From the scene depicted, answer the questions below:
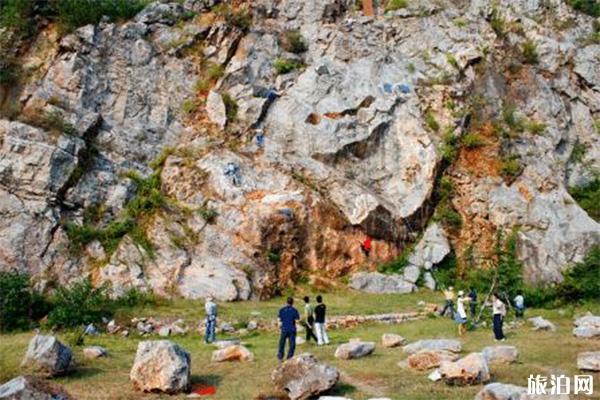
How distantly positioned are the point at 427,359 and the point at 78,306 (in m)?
13.3

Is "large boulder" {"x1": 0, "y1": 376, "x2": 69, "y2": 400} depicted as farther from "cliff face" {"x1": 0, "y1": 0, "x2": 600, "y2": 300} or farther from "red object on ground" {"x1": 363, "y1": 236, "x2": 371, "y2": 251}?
"red object on ground" {"x1": 363, "y1": 236, "x2": 371, "y2": 251}

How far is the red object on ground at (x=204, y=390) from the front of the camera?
12.0 meters

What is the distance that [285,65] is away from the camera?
3575 cm

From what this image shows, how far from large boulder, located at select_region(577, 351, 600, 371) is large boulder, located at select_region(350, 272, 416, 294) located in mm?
14145

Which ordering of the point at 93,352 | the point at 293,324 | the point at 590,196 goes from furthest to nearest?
the point at 590,196 < the point at 93,352 < the point at 293,324

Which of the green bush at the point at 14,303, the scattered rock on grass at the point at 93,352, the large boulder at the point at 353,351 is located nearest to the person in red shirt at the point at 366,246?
the large boulder at the point at 353,351

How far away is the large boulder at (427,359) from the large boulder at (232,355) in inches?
170

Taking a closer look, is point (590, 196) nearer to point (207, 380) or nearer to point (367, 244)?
point (367, 244)

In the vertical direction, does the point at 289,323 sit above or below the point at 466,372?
above

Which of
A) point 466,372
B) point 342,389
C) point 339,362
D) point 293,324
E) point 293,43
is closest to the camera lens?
point 466,372

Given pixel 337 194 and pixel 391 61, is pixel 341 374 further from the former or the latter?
pixel 391 61

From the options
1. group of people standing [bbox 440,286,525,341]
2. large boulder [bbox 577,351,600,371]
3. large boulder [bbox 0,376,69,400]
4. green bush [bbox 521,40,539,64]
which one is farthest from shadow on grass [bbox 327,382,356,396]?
green bush [bbox 521,40,539,64]

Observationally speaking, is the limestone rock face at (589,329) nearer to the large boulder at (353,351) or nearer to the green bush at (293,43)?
the large boulder at (353,351)

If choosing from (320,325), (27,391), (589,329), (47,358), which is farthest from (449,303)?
(27,391)
